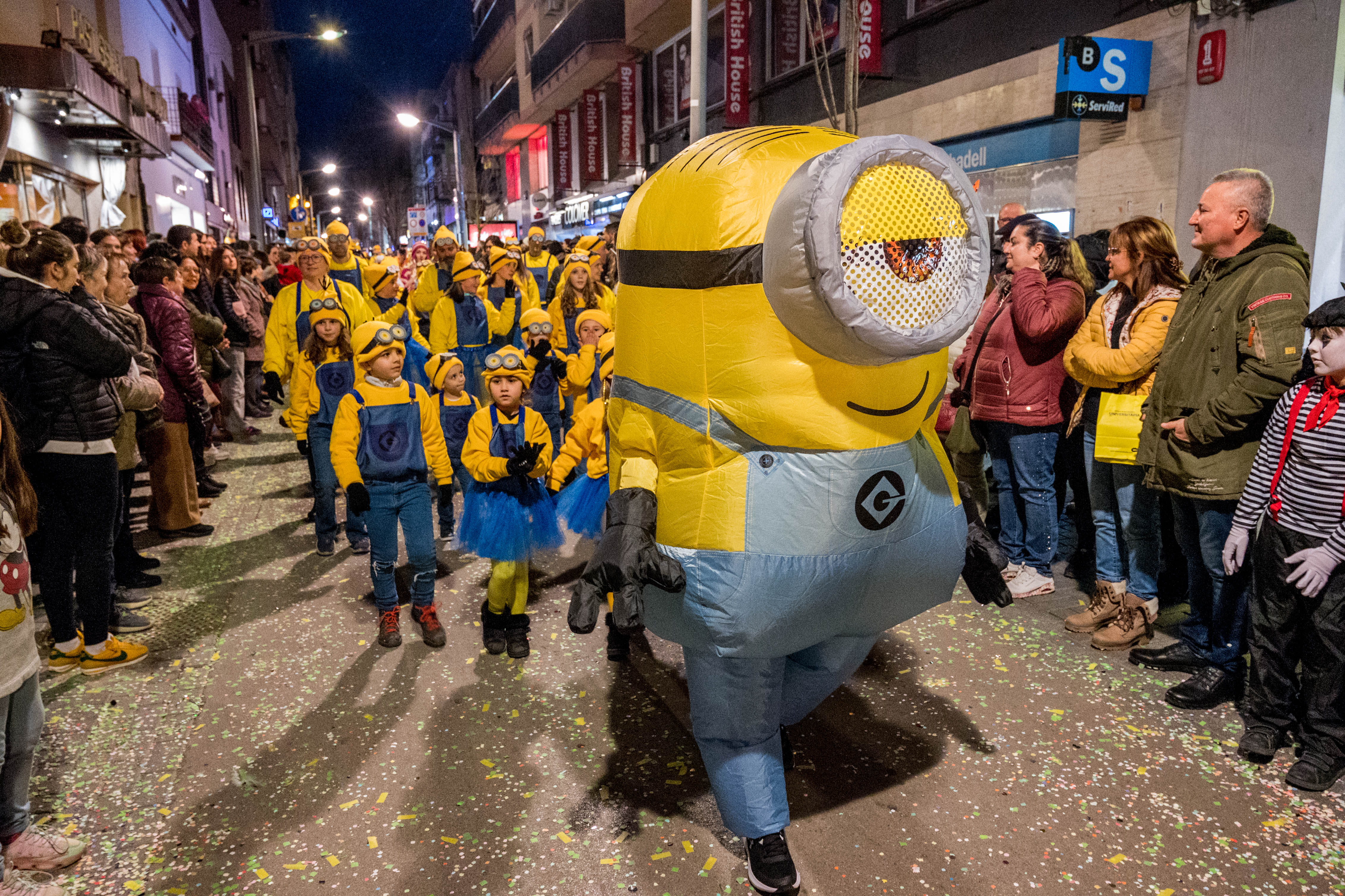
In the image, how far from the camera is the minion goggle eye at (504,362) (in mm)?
4410

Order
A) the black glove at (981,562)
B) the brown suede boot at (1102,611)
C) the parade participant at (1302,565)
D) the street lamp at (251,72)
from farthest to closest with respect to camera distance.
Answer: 1. the street lamp at (251,72)
2. the brown suede boot at (1102,611)
3. the parade participant at (1302,565)
4. the black glove at (981,562)

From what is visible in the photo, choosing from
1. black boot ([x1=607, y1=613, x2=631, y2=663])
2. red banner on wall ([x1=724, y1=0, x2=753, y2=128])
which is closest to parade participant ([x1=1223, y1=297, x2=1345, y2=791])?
black boot ([x1=607, y1=613, x2=631, y2=663])

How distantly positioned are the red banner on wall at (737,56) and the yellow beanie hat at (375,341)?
13.9 m

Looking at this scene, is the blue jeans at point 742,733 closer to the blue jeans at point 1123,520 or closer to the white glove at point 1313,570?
Answer: the white glove at point 1313,570

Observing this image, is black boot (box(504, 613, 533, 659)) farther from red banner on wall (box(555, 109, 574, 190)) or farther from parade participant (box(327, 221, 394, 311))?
red banner on wall (box(555, 109, 574, 190))

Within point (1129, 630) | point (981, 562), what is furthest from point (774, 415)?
point (1129, 630)

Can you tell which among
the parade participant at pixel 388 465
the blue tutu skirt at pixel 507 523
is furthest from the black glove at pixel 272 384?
the blue tutu skirt at pixel 507 523

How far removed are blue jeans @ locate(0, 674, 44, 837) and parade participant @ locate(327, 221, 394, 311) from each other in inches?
225

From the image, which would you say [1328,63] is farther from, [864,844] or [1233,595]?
[864,844]

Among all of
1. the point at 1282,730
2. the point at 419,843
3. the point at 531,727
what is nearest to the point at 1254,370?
the point at 1282,730

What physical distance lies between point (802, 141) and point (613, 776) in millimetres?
2375

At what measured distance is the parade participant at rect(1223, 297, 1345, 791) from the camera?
3102 millimetres

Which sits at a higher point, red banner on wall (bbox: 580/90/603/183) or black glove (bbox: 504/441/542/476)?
red banner on wall (bbox: 580/90/603/183)

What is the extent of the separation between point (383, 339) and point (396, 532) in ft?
3.30
